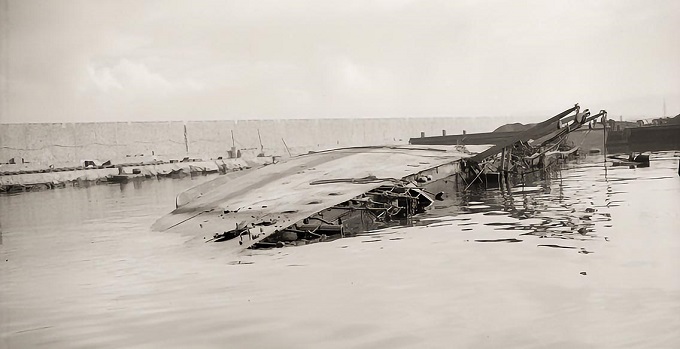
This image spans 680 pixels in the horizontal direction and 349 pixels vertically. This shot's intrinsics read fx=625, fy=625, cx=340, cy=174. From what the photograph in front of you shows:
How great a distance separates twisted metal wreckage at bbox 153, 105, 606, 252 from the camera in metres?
5.04

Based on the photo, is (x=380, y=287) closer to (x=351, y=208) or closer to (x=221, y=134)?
(x=351, y=208)

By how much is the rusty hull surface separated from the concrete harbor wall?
25 centimetres

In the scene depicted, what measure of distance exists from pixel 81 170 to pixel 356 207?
26.8 ft

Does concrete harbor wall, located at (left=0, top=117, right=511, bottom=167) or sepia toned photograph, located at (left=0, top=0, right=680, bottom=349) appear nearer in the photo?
sepia toned photograph, located at (left=0, top=0, right=680, bottom=349)

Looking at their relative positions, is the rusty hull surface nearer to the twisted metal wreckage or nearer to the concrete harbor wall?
the twisted metal wreckage

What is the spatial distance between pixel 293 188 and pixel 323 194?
588 mm

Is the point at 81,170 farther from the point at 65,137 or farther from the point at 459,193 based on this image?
the point at 459,193

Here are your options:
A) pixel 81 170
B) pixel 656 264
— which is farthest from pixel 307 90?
pixel 81 170

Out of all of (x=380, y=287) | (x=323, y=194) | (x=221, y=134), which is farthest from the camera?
(x=221, y=134)

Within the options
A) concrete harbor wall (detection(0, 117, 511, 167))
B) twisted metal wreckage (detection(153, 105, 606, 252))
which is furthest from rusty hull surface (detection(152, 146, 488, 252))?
concrete harbor wall (detection(0, 117, 511, 167))

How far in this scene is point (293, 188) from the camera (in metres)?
6.11

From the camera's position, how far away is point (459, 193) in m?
8.04

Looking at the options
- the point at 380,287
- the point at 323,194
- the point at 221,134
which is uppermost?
the point at 221,134

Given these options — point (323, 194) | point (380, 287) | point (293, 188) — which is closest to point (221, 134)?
point (293, 188)
